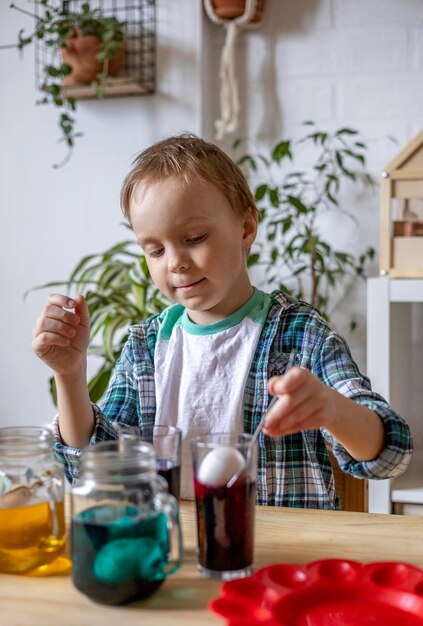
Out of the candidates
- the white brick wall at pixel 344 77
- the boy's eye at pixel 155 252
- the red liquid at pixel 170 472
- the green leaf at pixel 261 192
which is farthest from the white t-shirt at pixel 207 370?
the white brick wall at pixel 344 77

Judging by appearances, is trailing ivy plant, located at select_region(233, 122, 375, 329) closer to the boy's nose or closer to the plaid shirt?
the plaid shirt

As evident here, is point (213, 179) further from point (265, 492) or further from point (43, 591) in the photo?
point (43, 591)

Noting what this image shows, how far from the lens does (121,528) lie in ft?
2.03

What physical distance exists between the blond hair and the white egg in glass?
50 cm

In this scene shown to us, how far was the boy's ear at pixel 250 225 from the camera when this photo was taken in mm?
1217

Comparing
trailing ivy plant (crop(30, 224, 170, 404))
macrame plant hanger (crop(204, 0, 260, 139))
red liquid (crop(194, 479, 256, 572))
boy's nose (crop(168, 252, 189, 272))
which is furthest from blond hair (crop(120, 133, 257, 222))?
macrame plant hanger (crop(204, 0, 260, 139))

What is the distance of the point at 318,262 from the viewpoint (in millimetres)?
2346

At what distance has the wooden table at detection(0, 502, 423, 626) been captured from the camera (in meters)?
0.63

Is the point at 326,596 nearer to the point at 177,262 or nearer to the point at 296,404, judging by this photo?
the point at 296,404

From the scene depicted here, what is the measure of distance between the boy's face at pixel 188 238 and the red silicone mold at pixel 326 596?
1.61 ft

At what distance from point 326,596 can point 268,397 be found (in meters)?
0.51

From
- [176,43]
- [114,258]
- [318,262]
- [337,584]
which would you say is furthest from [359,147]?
[337,584]

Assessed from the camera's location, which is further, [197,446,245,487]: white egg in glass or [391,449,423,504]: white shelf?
[391,449,423,504]: white shelf

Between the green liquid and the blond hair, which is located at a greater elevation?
the blond hair
